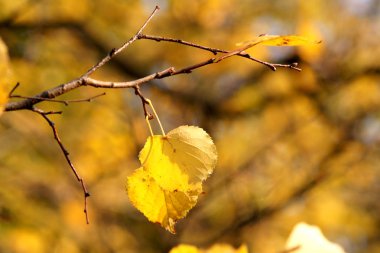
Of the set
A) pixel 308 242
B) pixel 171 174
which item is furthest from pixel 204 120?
pixel 171 174

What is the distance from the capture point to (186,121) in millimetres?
2615

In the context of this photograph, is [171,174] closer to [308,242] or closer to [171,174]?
[171,174]

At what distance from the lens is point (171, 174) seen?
27.5 inches

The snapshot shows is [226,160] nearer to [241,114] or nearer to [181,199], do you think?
[241,114]

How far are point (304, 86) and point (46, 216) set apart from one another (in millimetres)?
1474

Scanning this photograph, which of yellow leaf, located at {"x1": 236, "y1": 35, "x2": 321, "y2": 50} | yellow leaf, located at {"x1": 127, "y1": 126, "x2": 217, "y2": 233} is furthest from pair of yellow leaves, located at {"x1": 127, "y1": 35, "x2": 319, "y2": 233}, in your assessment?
yellow leaf, located at {"x1": 236, "y1": 35, "x2": 321, "y2": 50}

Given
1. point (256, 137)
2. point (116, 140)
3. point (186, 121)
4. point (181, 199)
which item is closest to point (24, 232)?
point (116, 140)

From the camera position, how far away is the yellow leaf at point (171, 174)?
694 mm

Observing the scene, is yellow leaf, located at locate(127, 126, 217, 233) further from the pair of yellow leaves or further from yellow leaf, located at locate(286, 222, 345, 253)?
yellow leaf, located at locate(286, 222, 345, 253)

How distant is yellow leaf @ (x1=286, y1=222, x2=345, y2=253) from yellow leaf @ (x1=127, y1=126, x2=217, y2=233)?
0.18m

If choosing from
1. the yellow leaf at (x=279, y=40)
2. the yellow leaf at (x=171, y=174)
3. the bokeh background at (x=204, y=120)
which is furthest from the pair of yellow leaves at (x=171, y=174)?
the bokeh background at (x=204, y=120)

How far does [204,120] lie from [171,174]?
203 cm

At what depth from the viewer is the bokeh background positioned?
8.98 feet

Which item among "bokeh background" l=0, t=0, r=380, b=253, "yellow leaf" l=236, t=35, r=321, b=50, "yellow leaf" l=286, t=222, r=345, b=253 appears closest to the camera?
"yellow leaf" l=236, t=35, r=321, b=50
